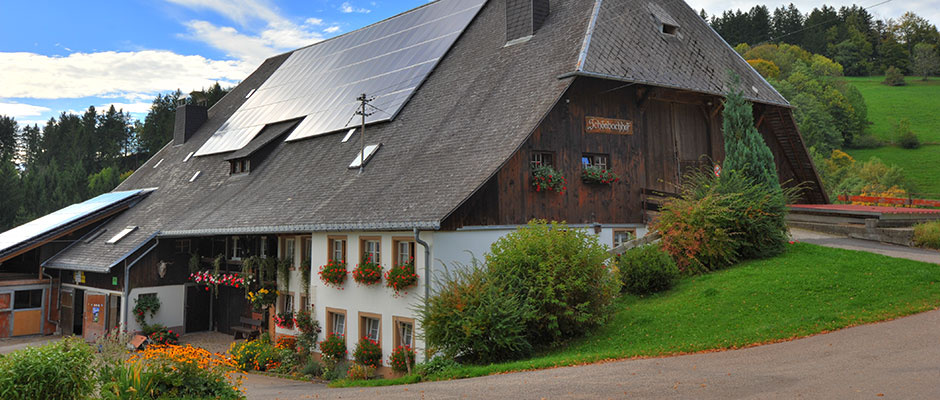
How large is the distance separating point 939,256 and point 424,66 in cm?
1557

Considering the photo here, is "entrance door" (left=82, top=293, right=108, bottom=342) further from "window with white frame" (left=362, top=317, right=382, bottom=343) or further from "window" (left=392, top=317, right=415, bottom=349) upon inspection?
"window" (left=392, top=317, right=415, bottom=349)

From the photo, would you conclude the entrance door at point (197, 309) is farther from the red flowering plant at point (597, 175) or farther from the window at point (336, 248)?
the red flowering plant at point (597, 175)

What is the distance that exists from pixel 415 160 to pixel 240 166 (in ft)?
35.6

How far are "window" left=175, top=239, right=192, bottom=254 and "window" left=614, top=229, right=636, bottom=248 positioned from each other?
598 inches

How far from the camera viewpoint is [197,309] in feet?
79.4

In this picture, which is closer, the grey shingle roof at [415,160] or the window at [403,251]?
the window at [403,251]

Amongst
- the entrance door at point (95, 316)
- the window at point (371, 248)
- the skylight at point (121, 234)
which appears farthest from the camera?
the skylight at point (121, 234)

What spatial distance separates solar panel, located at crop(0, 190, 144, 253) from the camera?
23.8 m

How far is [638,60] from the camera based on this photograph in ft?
61.7

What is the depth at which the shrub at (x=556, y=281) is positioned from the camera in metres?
12.8

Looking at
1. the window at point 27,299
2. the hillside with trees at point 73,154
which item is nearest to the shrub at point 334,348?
the window at point 27,299

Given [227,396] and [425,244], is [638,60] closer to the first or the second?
[425,244]

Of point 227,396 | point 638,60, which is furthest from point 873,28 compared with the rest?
point 227,396

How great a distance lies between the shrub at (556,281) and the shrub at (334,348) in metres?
5.44
